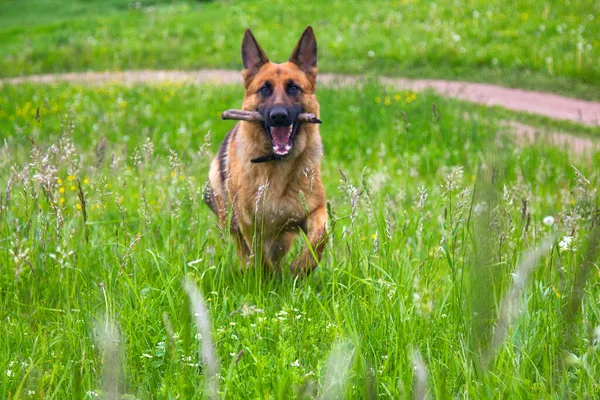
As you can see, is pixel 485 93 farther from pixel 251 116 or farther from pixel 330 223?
pixel 330 223

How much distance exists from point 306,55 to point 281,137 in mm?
835

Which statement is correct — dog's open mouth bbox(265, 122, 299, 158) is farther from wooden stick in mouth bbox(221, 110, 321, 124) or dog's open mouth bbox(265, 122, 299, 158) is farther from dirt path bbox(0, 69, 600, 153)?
dirt path bbox(0, 69, 600, 153)

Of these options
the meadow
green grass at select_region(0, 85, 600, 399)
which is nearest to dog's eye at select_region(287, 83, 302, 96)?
the meadow

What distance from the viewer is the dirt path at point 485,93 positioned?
9.53 metres

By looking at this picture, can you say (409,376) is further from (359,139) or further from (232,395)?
(359,139)

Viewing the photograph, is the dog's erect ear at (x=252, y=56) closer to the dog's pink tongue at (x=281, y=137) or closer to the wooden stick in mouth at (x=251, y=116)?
the dog's pink tongue at (x=281, y=137)

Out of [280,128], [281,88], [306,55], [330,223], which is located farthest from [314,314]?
[306,55]

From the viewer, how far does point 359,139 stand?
8.91 m

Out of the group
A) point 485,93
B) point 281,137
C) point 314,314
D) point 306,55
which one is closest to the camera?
point 314,314

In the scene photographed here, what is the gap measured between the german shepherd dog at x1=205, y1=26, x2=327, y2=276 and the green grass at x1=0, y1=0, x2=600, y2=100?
840cm

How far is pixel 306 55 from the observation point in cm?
517

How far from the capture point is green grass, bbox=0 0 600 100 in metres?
13.6

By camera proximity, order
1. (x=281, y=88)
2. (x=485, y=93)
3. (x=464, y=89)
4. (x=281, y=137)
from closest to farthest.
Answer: (x=281, y=137)
(x=281, y=88)
(x=464, y=89)
(x=485, y=93)

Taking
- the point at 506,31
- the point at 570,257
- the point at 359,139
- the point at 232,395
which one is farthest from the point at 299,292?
the point at 506,31
